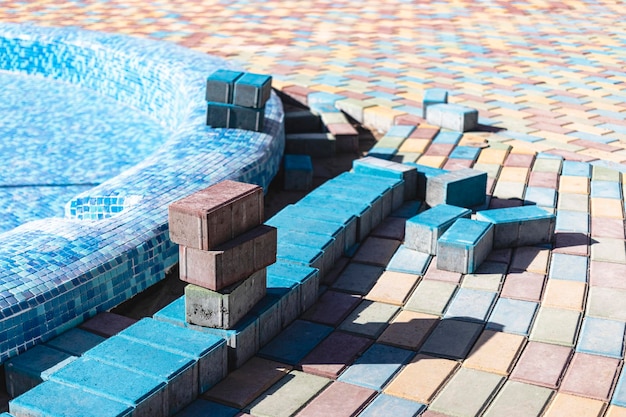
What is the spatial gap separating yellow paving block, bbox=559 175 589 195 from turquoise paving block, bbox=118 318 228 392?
3.23 m

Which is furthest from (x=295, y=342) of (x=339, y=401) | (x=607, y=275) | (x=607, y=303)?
(x=607, y=275)

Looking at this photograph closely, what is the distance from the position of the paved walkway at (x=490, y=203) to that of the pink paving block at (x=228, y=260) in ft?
1.48

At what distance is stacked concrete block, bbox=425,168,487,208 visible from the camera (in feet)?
18.2

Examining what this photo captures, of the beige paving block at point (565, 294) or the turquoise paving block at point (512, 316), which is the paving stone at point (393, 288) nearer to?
the turquoise paving block at point (512, 316)

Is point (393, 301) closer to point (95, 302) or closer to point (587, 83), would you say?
point (95, 302)

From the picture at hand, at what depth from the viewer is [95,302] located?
435 cm

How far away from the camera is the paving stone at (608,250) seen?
195 inches

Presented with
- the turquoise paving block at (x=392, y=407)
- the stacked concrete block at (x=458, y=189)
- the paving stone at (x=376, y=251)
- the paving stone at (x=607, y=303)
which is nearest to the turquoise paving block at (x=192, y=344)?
the turquoise paving block at (x=392, y=407)

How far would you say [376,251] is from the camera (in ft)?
16.8

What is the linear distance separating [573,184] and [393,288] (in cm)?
215

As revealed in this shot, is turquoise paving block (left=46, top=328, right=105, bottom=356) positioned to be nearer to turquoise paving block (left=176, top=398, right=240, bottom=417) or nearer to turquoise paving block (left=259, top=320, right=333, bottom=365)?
turquoise paving block (left=176, top=398, right=240, bottom=417)

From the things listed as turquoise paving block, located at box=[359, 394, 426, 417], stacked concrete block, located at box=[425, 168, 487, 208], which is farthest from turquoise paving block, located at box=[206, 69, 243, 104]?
turquoise paving block, located at box=[359, 394, 426, 417]

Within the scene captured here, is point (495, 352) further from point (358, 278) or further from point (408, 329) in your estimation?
point (358, 278)

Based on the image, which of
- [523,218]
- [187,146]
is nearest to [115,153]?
[187,146]
